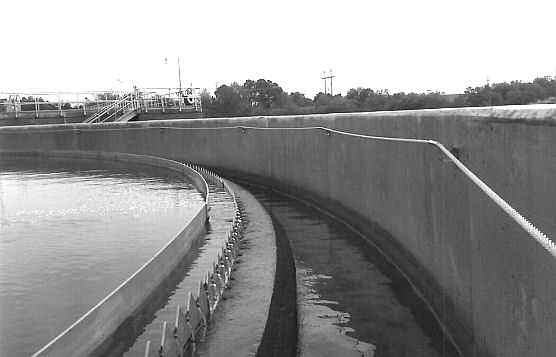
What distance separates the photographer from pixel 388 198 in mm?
9289

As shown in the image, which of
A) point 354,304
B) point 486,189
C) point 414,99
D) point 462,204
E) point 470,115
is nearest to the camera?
point 486,189

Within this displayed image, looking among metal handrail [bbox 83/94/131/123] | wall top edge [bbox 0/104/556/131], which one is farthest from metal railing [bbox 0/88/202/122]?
wall top edge [bbox 0/104/556/131]

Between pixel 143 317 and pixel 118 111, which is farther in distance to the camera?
pixel 118 111

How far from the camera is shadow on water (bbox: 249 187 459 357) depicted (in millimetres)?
6289

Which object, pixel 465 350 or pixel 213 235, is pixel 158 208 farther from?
pixel 465 350

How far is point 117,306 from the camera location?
22.1ft

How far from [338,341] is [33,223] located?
825 centimetres

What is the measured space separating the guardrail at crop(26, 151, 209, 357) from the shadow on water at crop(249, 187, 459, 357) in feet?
5.14

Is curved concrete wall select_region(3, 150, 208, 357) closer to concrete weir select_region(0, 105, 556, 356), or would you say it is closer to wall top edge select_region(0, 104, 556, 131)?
concrete weir select_region(0, 105, 556, 356)

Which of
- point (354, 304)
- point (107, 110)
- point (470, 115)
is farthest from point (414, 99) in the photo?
point (107, 110)

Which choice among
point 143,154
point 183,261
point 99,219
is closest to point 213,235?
point 183,261

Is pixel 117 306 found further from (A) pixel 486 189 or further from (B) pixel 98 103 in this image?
(B) pixel 98 103

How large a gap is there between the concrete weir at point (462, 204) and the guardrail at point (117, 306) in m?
2.75

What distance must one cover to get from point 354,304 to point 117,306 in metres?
2.43
